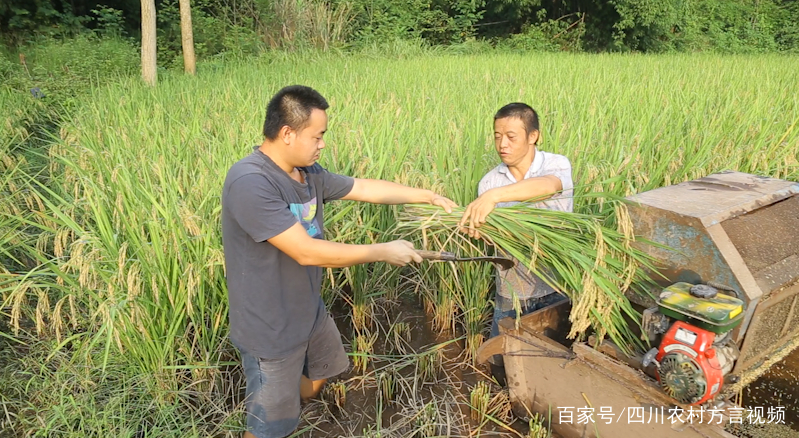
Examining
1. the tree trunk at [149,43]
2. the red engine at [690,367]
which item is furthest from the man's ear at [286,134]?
the tree trunk at [149,43]

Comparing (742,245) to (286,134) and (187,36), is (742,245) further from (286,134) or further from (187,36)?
(187,36)

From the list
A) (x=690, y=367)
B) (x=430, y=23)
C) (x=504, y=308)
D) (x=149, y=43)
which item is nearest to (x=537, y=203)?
(x=504, y=308)

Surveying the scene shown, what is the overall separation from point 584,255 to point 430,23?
40.8 ft

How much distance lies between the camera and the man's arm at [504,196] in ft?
5.95

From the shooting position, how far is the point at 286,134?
1.60 meters

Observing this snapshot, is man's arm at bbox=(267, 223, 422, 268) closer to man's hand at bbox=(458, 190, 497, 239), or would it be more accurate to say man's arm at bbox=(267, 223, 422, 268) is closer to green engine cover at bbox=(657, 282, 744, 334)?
man's hand at bbox=(458, 190, 497, 239)

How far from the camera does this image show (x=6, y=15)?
391 inches

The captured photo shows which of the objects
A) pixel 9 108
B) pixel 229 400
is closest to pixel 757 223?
pixel 229 400

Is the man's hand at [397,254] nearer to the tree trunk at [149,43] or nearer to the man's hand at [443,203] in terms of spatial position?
the man's hand at [443,203]

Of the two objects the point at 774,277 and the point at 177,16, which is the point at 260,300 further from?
the point at 177,16

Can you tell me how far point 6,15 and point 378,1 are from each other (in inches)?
299

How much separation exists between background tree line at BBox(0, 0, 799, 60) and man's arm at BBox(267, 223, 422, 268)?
8369mm

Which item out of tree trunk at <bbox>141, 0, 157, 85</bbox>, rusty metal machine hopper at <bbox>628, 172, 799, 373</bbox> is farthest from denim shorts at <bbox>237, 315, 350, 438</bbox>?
tree trunk at <bbox>141, 0, 157, 85</bbox>

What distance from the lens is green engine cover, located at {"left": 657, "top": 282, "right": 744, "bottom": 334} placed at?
1.38 m
